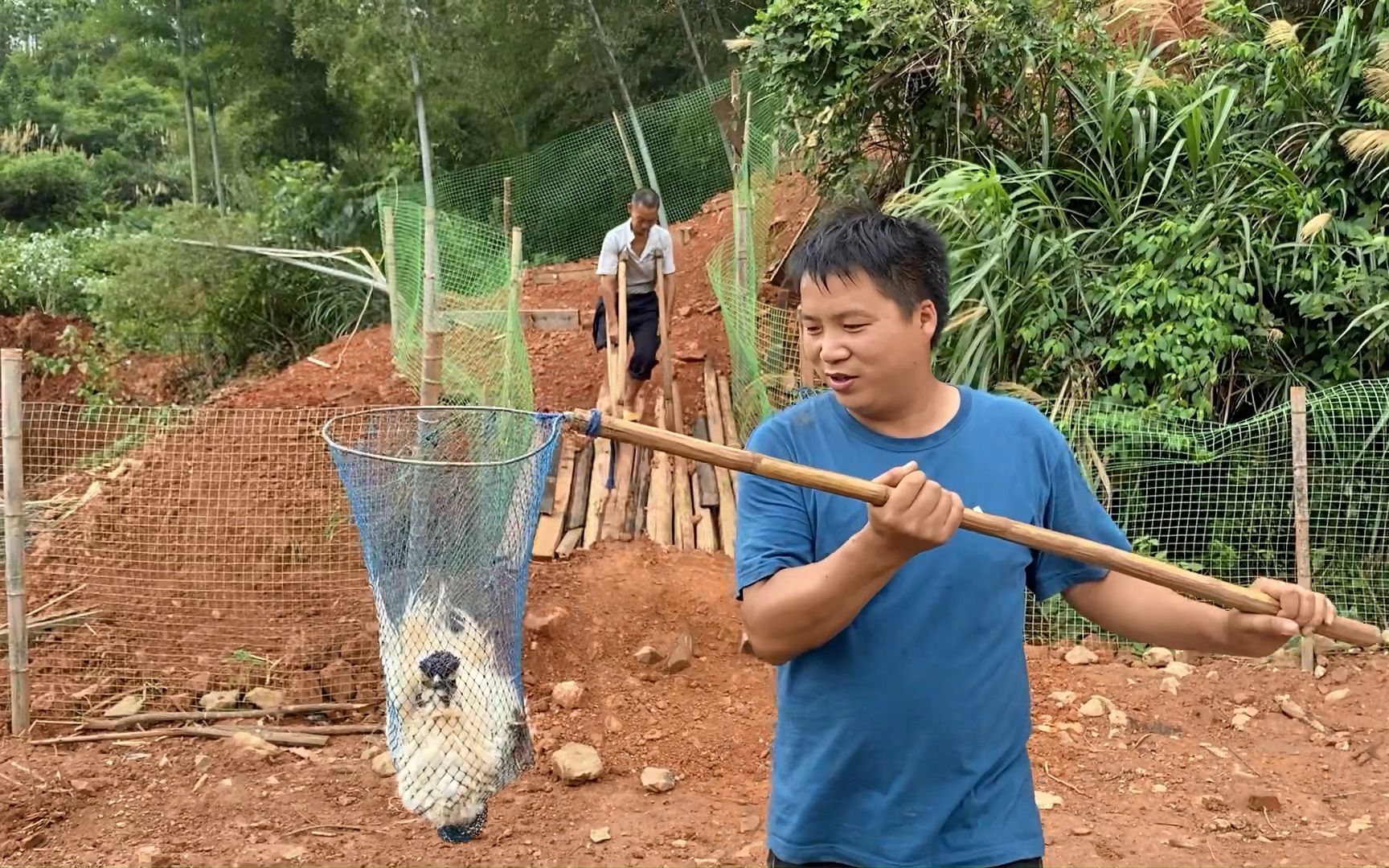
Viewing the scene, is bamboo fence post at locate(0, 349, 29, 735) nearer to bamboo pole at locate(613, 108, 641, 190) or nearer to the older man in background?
the older man in background

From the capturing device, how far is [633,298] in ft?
21.8

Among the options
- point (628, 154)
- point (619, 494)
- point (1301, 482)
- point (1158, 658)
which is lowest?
point (1158, 658)

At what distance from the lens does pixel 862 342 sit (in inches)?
52.8

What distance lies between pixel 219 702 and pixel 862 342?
12.3 ft

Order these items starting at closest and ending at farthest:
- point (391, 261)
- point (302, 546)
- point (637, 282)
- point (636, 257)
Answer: point (302, 546) < point (636, 257) < point (637, 282) < point (391, 261)

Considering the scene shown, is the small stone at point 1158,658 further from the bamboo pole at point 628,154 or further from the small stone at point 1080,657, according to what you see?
the bamboo pole at point 628,154

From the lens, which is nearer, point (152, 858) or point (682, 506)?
point (152, 858)

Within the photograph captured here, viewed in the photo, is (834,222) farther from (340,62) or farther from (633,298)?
(340,62)

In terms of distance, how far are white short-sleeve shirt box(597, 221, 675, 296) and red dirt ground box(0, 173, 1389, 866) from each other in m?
1.82

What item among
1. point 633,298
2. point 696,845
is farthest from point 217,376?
point 696,845

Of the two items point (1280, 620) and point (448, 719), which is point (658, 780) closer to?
point (448, 719)

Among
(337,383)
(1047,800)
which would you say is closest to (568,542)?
(1047,800)

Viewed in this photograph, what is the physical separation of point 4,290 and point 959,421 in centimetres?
1584

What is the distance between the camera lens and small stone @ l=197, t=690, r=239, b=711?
4164 millimetres
